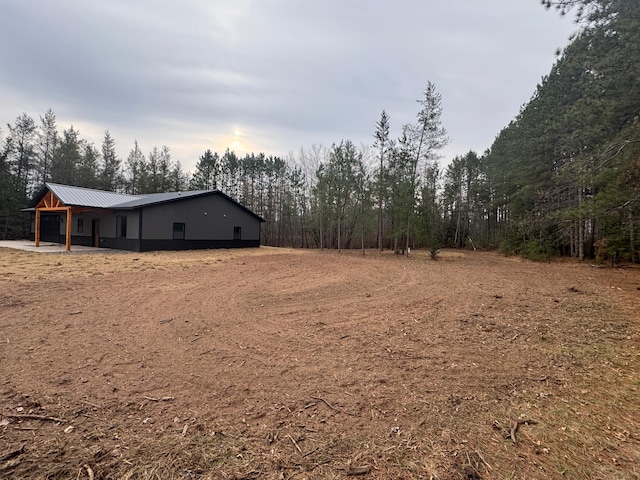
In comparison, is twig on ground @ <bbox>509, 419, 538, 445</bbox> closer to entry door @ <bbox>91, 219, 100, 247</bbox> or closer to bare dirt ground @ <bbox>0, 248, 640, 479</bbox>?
bare dirt ground @ <bbox>0, 248, 640, 479</bbox>

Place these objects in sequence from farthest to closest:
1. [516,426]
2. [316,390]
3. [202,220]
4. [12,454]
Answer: [202,220] → [316,390] → [516,426] → [12,454]

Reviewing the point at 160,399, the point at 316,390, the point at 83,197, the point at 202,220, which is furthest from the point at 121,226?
the point at 316,390

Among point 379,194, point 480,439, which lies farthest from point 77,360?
point 379,194

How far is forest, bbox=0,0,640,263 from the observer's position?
6.71m

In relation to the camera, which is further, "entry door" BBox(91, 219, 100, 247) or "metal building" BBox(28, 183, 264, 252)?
"entry door" BBox(91, 219, 100, 247)

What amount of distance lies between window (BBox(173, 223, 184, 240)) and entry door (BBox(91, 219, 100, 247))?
5.10 meters

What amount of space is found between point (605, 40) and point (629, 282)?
634 centimetres

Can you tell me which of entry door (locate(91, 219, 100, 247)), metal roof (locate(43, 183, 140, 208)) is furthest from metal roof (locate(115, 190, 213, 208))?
entry door (locate(91, 219, 100, 247))

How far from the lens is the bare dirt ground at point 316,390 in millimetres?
1755

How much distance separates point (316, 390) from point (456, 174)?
A: 32.0 meters

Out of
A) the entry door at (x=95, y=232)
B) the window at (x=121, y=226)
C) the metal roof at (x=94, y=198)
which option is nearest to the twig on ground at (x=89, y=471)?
the metal roof at (x=94, y=198)

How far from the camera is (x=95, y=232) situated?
725 inches

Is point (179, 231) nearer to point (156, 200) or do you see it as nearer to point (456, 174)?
point (156, 200)

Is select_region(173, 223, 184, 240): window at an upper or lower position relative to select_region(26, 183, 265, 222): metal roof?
lower
